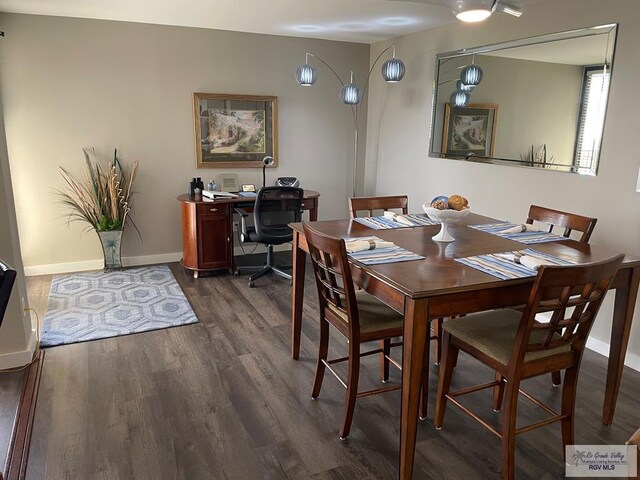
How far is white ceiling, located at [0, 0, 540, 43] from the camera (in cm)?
376

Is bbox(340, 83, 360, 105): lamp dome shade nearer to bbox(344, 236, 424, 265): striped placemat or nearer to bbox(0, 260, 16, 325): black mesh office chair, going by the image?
bbox(344, 236, 424, 265): striped placemat

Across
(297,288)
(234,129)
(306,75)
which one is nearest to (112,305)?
(297,288)

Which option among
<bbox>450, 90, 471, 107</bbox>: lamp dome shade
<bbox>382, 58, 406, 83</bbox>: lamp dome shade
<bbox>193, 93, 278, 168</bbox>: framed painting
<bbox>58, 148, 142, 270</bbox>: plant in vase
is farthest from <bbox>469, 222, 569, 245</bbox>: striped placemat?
<bbox>58, 148, 142, 270</bbox>: plant in vase

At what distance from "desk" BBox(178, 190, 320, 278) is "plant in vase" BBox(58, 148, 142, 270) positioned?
0.60 m

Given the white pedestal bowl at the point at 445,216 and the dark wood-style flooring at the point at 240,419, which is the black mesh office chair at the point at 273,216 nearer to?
the dark wood-style flooring at the point at 240,419

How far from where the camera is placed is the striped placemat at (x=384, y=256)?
2.13 metres

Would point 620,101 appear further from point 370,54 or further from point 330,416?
point 370,54

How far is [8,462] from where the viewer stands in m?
2.05

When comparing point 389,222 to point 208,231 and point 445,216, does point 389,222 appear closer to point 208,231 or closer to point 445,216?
point 445,216

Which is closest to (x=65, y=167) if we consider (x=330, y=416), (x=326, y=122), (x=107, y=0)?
(x=107, y=0)

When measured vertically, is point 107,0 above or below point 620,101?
above

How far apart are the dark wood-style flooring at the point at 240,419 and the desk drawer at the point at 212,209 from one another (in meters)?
1.43

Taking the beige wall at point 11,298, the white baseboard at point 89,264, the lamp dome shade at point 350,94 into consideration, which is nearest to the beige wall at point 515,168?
the lamp dome shade at point 350,94

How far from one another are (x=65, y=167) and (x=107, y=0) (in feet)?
5.22
